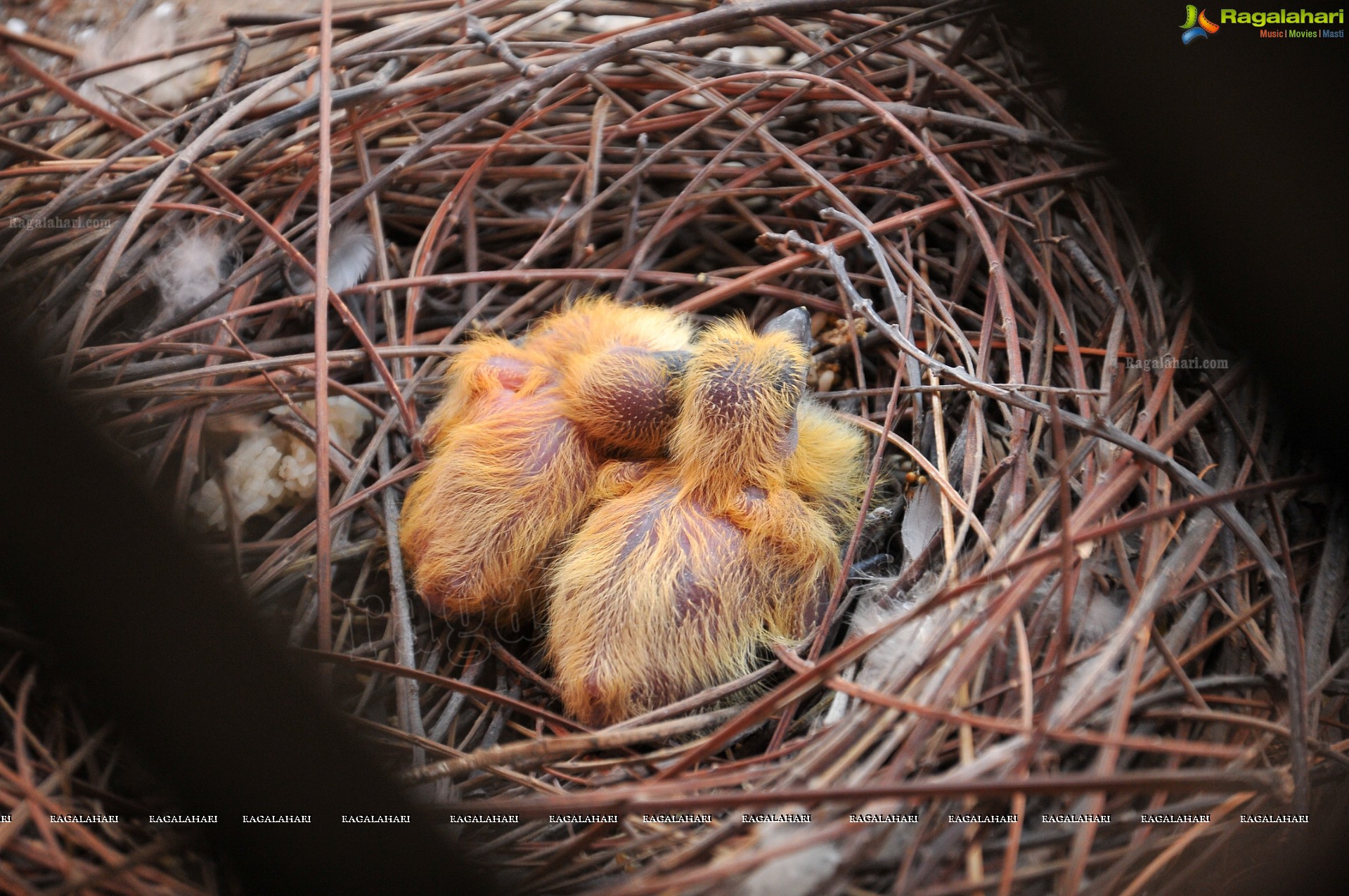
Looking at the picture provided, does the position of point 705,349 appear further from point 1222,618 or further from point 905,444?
point 1222,618

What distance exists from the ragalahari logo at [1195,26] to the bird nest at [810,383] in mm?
470

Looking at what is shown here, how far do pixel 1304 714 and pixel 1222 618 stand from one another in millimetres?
244

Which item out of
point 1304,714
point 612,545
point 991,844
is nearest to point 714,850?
point 991,844

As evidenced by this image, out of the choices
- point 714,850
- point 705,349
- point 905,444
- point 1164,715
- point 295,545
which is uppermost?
point 705,349

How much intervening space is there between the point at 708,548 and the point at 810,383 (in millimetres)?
655

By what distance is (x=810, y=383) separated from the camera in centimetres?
188

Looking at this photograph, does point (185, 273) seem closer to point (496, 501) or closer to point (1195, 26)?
point (496, 501)

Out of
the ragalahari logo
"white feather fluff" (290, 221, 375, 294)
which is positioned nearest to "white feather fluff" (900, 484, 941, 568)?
the ragalahari logo

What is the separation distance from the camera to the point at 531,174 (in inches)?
78.0

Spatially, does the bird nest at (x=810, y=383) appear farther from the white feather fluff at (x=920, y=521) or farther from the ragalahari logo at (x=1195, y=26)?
the ragalahari logo at (x=1195, y=26)

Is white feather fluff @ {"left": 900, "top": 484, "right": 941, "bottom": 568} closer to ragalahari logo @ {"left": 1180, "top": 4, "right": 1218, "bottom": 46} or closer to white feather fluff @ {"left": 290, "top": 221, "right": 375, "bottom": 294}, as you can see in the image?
ragalahari logo @ {"left": 1180, "top": 4, "right": 1218, "bottom": 46}

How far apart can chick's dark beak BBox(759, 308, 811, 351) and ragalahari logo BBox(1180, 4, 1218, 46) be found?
2.47ft

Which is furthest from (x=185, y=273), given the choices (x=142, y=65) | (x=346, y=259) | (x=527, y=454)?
(x=527, y=454)

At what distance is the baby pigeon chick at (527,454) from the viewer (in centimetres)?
146
